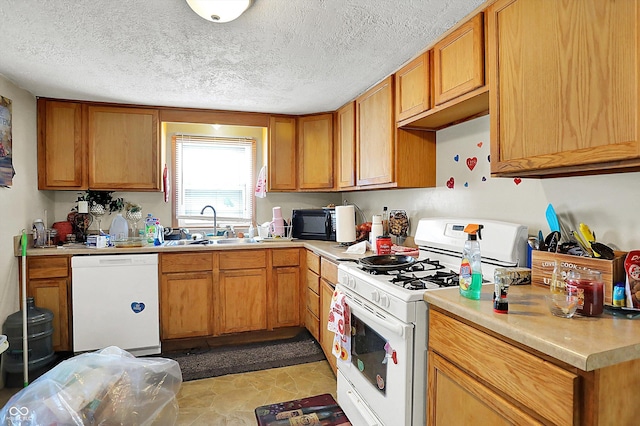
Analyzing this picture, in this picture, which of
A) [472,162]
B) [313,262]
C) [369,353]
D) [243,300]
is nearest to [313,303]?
[313,262]

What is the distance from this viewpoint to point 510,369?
1.04 meters

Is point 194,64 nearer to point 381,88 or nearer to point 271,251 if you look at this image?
point 381,88

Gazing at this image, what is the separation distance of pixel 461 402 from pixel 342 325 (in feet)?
2.71

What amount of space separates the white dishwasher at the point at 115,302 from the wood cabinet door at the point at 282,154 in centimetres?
136

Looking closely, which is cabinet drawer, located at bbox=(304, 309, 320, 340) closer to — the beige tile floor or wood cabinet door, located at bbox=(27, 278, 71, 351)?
the beige tile floor

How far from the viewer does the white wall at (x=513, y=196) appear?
4.42 feet

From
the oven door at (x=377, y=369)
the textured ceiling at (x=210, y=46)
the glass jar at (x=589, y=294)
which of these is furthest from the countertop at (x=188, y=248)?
the glass jar at (x=589, y=294)

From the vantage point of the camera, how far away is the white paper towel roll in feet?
9.26

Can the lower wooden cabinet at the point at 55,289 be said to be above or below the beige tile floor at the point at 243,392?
above

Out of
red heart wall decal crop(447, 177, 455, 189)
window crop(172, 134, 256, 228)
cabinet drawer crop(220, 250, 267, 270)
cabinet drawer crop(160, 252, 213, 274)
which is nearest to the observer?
red heart wall decal crop(447, 177, 455, 189)

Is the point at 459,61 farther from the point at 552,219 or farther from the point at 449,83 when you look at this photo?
the point at 552,219

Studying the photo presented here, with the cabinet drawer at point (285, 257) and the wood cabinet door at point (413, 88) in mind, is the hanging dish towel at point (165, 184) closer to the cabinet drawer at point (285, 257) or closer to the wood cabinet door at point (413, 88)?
the cabinet drawer at point (285, 257)

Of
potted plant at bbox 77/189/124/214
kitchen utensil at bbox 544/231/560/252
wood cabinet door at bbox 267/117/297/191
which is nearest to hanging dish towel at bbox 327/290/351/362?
Result: kitchen utensil at bbox 544/231/560/252

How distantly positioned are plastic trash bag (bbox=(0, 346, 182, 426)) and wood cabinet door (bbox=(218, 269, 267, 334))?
0.90m
